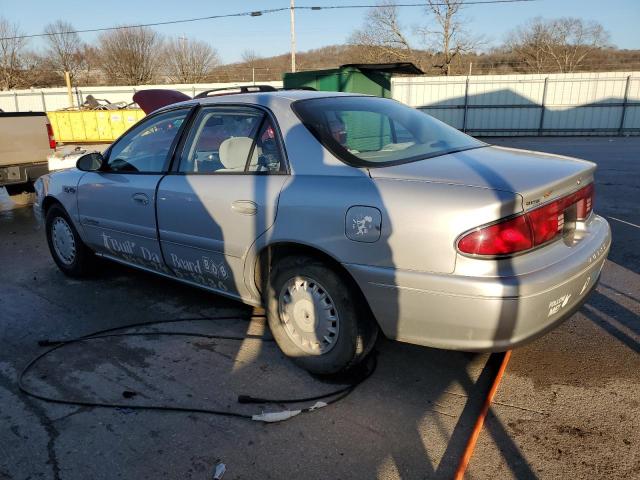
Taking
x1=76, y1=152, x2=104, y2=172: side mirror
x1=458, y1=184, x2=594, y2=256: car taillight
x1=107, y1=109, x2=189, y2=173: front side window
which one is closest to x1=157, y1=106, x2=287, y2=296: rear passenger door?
x1=107, y1=109, x2=189, y2=173: front side window

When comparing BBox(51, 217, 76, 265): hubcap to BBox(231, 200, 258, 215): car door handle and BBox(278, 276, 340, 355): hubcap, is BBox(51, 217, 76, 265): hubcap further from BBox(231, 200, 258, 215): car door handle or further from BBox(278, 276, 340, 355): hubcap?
BBox(278, 276, 340, 355): hubcap

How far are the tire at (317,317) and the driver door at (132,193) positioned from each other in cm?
122

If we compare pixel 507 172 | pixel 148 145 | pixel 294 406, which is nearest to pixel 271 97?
pixel 148 145

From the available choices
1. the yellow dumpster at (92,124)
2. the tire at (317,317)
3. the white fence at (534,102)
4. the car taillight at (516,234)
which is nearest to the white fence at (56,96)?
the yellow dumpster at (92,124)

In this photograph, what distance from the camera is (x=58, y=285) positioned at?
16.0 ft

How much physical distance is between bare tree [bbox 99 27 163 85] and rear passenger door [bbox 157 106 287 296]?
54322 mm

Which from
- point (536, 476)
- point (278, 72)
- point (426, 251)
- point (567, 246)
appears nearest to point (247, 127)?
point (426, 251)

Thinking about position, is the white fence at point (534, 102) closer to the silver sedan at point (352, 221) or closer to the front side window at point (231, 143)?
the silver sedan at point (352, 221)

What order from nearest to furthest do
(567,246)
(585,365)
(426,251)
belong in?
(426,251) → (567,246) → (585,365)

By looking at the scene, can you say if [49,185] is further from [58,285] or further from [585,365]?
[585,365]

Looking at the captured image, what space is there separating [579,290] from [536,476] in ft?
3.22

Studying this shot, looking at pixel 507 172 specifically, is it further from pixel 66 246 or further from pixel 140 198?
pixel 66 246

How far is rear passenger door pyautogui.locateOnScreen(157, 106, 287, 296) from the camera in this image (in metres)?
3.16

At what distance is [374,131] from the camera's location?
3367mm
